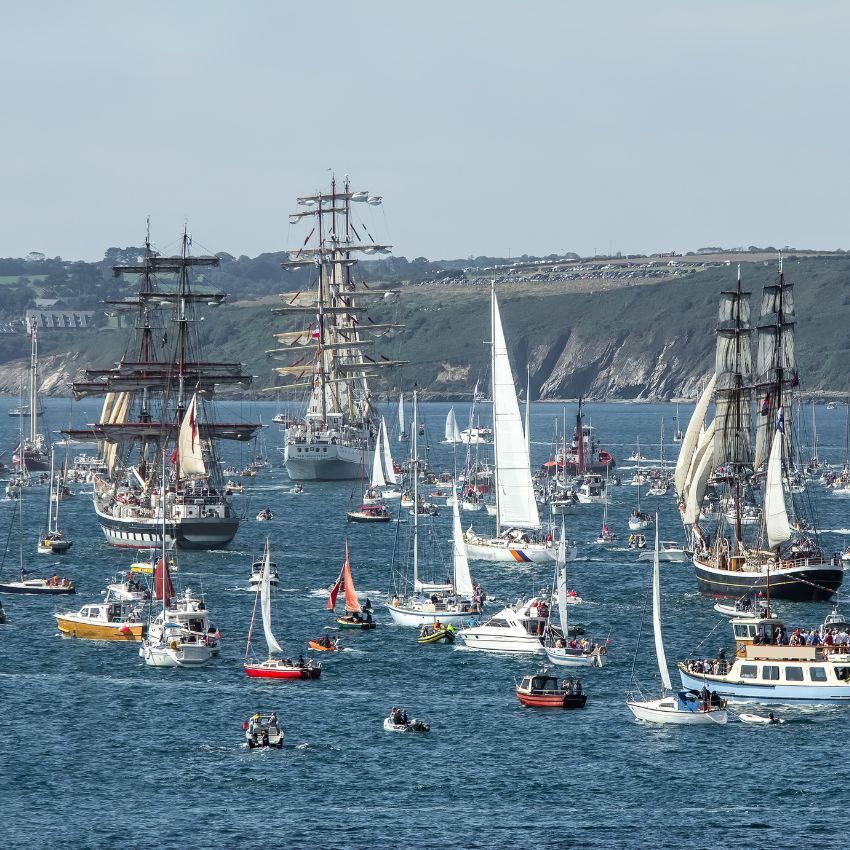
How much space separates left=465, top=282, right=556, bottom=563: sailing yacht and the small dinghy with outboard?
136 feet

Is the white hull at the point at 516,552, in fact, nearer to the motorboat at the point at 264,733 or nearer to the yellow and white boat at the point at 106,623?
the yellow and white boat at the point at 106,623

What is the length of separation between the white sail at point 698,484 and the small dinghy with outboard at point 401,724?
156 feet

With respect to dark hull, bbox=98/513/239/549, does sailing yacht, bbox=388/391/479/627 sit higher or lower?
lower

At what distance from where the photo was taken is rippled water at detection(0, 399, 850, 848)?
63.1 meters

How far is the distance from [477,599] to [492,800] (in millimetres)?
35213

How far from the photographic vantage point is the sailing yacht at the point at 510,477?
118750 mm

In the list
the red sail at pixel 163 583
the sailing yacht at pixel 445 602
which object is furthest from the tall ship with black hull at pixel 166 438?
the sailing yacht at pixel 445 602

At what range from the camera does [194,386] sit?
158125 mm

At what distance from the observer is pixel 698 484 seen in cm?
12162

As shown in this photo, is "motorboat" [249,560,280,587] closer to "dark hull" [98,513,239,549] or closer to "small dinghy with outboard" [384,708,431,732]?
"dark hull" [98,513,239,549]

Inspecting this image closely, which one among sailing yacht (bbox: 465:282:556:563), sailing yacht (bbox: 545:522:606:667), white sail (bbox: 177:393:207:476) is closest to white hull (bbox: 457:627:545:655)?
sailing yacht (bbox: 545:522:606:667)

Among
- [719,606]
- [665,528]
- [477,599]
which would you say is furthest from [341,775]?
[665,528]

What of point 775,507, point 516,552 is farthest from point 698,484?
point 775,507

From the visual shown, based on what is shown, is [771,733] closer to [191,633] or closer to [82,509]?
[191,633]
